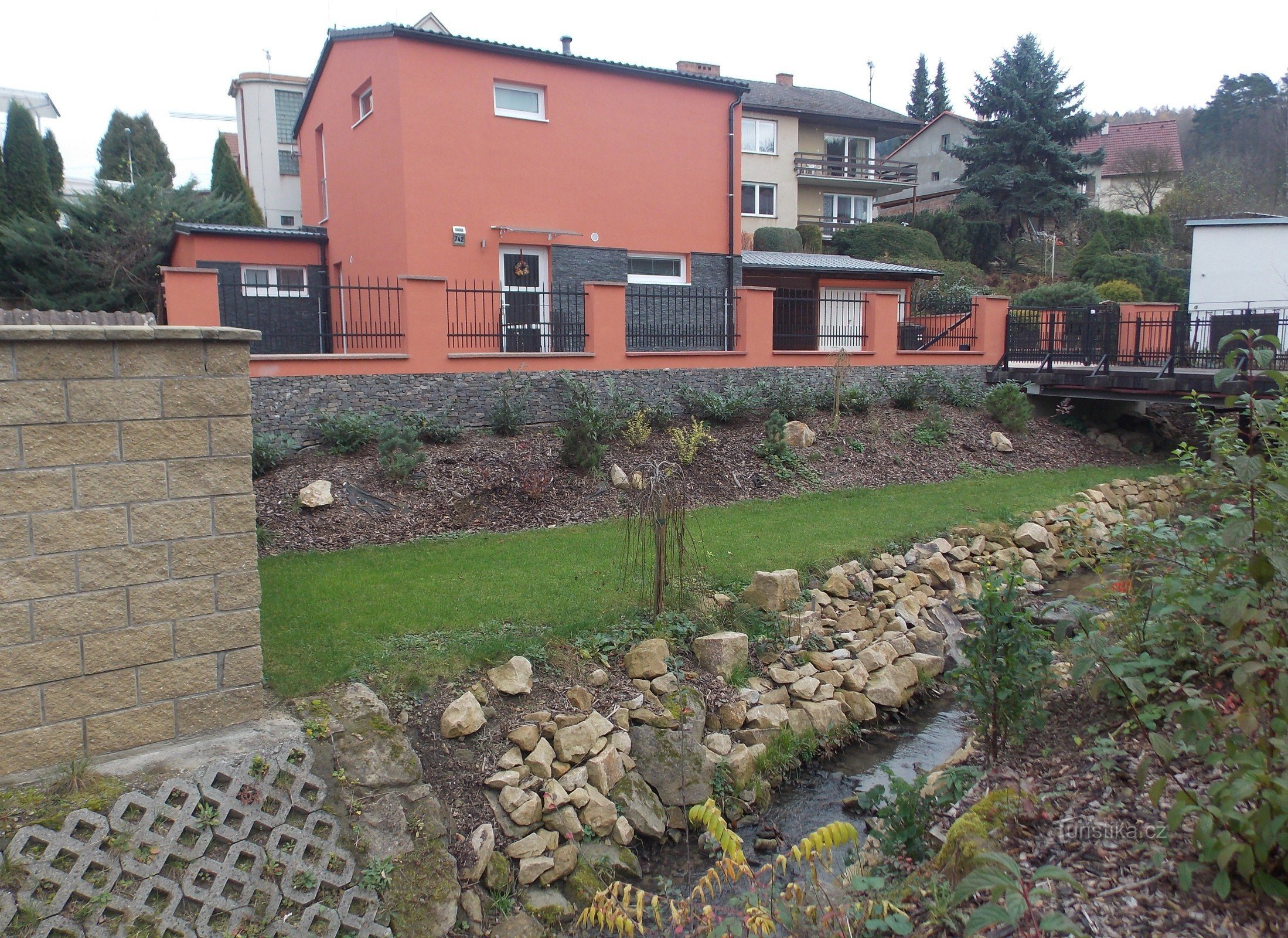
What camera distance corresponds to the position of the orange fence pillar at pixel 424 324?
12.2 m

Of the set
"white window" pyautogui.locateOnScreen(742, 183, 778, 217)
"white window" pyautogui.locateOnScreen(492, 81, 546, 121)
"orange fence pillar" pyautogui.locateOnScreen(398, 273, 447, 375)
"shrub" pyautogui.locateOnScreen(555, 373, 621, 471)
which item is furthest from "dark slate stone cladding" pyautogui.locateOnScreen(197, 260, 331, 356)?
"white window" pyautogui.locateOnScreen(742, 183, 778, 217)

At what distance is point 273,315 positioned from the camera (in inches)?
592

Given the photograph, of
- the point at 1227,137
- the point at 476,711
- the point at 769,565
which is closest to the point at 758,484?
the point at 769,565

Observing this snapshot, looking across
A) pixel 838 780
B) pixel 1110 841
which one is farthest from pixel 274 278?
pixel 1110 841

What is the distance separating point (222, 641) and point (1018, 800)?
4142 millimetres

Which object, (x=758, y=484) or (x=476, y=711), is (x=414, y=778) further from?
(x=758, y=484)

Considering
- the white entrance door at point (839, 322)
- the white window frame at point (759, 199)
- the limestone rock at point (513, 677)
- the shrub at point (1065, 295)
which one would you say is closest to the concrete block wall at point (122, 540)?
the limestone rock at point (513, 677)

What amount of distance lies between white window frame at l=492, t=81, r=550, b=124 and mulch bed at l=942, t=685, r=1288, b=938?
572 inches

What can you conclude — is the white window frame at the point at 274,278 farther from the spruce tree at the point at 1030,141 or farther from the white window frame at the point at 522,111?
the spruce tree at the point at 1030,141

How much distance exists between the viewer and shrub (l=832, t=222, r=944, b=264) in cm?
3256

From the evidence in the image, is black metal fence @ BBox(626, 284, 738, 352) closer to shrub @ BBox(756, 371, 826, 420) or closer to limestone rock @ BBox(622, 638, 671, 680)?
shrub @ BBox(756, 371, 826, 420)

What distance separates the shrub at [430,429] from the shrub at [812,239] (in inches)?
928

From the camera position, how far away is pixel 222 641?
4758 mm

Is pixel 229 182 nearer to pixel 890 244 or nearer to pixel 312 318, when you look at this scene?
pixel 312 318
